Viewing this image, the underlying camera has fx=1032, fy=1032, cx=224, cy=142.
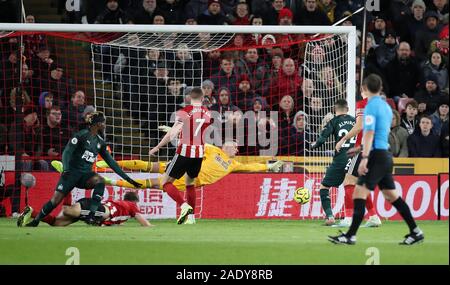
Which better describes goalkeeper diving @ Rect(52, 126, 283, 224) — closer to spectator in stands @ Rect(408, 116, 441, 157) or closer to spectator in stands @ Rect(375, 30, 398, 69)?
spectator in stands @ Rect(408, 116, 441, 157)

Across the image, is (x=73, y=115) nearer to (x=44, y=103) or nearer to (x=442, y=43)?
(x=44, y=103)

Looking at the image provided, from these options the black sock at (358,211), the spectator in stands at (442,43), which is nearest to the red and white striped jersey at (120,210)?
the black sock at (358,211)

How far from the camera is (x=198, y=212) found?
57.9 ft

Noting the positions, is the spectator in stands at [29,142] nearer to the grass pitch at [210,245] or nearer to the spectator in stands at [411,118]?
the grass pitch at [210,245]

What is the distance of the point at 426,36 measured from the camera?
21.2 m

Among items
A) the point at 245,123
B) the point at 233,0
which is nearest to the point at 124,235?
the point at 245,123

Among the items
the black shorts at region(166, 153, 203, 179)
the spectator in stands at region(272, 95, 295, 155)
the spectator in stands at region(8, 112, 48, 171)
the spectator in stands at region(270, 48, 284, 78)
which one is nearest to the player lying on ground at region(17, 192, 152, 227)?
the black shorts at region(166, 153, 203, 179)

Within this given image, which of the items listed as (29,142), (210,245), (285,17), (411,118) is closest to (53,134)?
(29,142)

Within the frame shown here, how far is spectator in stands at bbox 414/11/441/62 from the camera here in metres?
21.2

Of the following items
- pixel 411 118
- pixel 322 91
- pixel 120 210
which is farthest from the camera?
pixel 411 118

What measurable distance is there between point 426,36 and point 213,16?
441cm

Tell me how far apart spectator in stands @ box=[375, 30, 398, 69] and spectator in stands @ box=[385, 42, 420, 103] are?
0.12 m

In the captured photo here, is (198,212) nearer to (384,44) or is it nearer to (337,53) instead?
(337,53)

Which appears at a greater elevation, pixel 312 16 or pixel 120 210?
pixel 312 16
